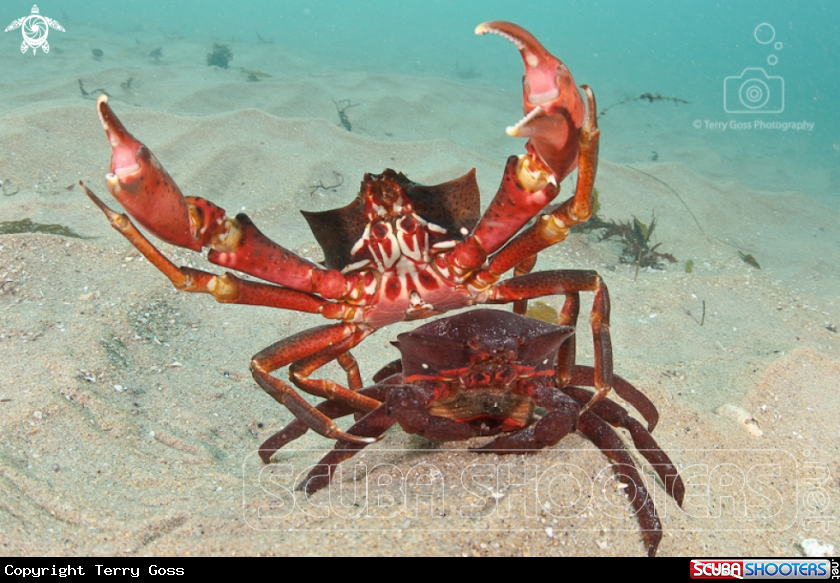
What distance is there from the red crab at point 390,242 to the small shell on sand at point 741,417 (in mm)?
1289

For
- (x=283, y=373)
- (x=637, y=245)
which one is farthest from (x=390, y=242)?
(x=637, y=245)

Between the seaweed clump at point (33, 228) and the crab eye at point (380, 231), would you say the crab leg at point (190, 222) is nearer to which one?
the crab eye at point (380, 231)

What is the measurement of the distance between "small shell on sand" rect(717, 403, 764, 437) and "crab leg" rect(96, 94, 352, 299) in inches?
98.0

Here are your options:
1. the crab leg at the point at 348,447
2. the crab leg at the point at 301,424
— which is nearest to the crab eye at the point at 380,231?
the crab leg at the point at 301,424

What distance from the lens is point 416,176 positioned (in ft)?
26.7

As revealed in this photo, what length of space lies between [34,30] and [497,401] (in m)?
26.1

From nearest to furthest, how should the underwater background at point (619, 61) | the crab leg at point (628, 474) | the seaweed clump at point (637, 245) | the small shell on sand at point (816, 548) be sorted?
the crab leg at point (628, 474) < the small shell on sand at point (816, 548) < the seaweed clump at point (637, 245) < the underwater background at point (619, 61)

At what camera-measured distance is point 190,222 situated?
2.49 metres

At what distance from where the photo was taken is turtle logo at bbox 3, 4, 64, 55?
17.3m

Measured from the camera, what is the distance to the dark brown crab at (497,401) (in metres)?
2.15

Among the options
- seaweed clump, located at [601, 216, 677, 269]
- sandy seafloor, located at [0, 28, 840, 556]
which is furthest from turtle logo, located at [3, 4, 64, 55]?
seaweed clump, located at [601, 216, 677, 269]

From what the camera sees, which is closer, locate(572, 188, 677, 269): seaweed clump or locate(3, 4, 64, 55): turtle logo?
locate(572, 188, 677, 269): seaweed clump

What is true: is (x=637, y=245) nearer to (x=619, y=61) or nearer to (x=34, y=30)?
(x=34, y=30)

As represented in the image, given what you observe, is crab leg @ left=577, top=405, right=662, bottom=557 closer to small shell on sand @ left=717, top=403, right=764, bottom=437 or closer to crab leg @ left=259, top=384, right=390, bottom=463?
crab leg @ left=259, top=384, right=390, bottom=463
